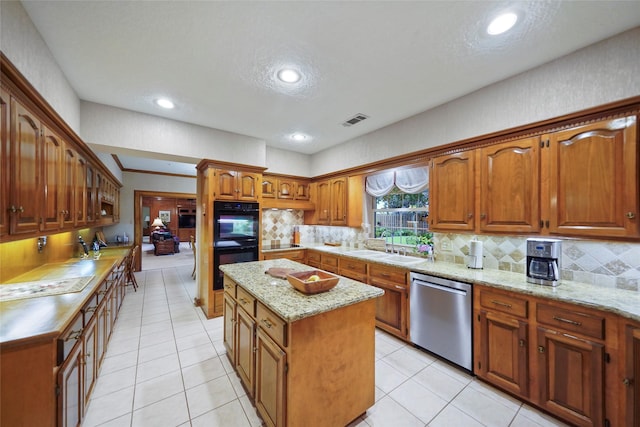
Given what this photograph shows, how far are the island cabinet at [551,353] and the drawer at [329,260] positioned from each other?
1996mm

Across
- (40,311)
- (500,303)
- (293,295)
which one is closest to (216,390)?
(293,295)

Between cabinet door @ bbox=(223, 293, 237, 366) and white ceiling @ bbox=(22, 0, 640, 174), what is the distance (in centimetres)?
218

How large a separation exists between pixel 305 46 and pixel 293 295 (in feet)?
6.29

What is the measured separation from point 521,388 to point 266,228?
4047 millimetres

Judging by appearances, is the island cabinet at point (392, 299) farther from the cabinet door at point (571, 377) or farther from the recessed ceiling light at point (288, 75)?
the recessed ceiling light at point (288, 75)

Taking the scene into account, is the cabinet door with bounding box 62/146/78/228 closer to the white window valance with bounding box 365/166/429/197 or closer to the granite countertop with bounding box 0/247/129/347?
the granite countertop with bounding box 0/247/129/347

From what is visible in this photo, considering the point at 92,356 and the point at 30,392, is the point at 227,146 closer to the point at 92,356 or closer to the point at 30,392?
the point at 92,356

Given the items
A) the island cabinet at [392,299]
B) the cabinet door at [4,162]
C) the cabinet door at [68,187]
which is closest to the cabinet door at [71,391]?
the cabinet door at [4,162]

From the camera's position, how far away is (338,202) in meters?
4.29

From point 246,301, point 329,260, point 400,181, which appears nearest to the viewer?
point 246,301

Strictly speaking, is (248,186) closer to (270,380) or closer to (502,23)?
(270,380)

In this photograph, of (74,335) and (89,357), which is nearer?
A: (74,335)

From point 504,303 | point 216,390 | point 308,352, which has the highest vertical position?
point 504,303

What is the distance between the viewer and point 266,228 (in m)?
4.73
